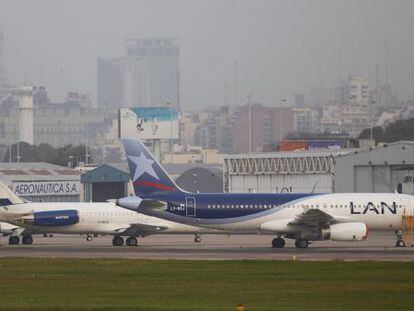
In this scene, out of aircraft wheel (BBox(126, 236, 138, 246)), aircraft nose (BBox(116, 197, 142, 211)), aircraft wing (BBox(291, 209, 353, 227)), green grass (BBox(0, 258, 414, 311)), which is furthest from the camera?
aircraft wheel (BBox(126, 236, 138, 246))

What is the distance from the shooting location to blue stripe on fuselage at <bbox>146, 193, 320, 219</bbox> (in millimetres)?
80125

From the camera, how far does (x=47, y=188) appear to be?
149 meters

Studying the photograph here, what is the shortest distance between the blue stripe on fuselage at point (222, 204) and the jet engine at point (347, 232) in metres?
3.44

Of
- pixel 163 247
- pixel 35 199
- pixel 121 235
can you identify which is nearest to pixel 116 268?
pixel 163 247

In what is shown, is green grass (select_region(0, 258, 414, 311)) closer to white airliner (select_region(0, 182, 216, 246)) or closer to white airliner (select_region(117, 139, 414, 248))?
white airliner (select_region(117, 139, 414, 248))

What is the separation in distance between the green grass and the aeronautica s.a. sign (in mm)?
82381

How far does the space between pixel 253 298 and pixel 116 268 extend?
15165 mm

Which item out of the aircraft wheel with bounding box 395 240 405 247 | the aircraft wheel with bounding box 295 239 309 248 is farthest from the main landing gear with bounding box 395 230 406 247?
the aircraft wheel with bounding box 295 239 309 248

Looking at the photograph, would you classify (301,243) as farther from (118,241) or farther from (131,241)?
(118,241)

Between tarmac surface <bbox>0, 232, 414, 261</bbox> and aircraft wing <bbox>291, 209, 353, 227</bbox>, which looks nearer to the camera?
tarmac surface <bbox>0, 232, 414, 261</bbox>

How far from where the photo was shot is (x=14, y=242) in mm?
94562

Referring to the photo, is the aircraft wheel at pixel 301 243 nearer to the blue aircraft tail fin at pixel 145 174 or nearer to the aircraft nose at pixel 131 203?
the blue aircraft tail fin at pixel 145 174

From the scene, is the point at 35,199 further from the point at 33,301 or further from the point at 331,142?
the point at 33,301

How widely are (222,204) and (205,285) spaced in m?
29.6
